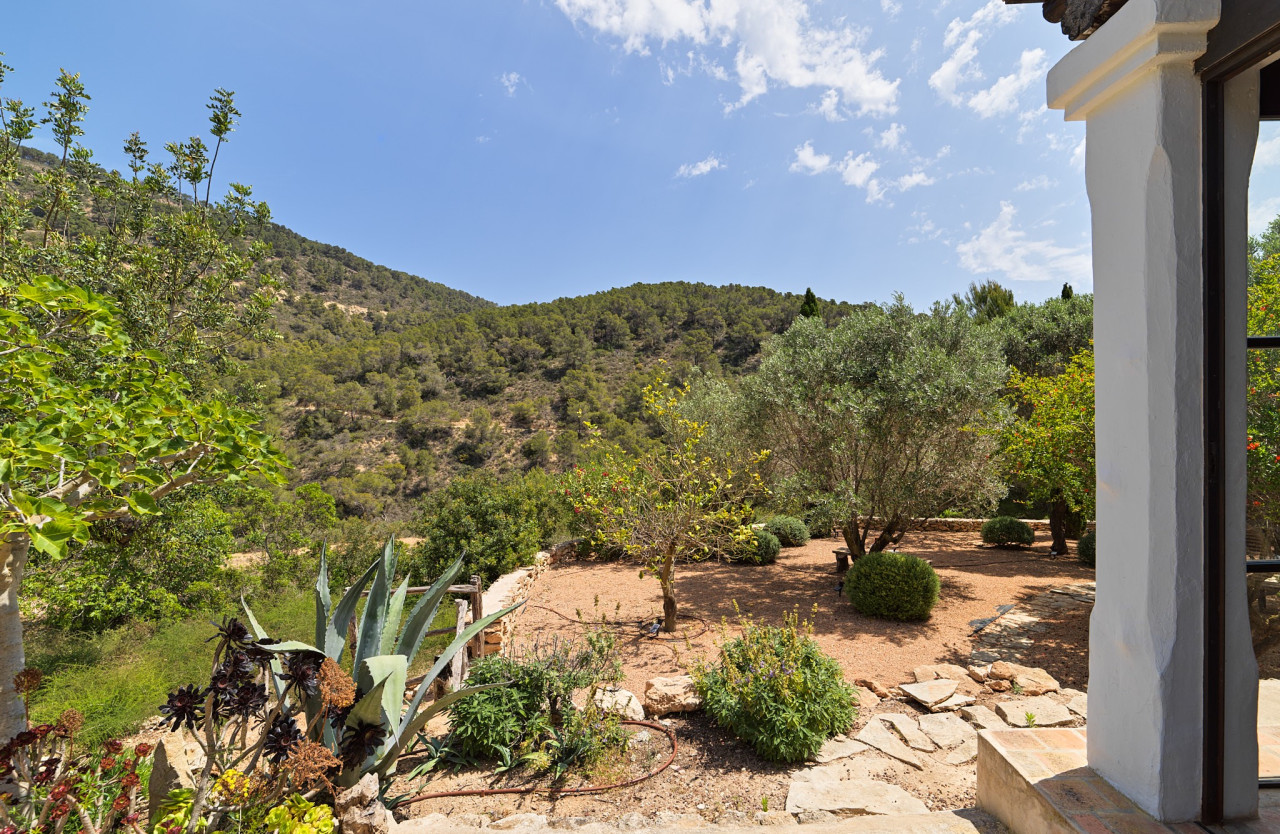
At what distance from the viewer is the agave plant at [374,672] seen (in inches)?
107

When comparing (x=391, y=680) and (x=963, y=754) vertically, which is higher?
(x=391, y=680)

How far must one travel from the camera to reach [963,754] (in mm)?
3521

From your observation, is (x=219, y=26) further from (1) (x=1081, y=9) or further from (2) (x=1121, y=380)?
(2) (x=1121, y=380)

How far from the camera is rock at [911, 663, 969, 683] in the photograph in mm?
4809

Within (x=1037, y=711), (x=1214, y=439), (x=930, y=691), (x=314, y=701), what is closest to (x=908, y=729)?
(x=930, y=691)

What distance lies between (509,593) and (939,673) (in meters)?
5.18

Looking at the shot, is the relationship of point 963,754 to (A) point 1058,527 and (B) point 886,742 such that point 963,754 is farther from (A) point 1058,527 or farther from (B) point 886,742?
(A) point 1058,527

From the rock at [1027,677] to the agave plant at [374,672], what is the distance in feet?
14.7

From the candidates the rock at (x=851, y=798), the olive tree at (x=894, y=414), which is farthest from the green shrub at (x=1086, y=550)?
the rock at (x=851, y=798)

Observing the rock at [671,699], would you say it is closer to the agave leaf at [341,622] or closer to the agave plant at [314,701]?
the agave plant at [314,701]

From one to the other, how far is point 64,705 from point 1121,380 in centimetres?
685

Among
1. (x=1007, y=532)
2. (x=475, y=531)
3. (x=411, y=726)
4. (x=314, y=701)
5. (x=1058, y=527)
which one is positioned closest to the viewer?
(x=314, y=701)

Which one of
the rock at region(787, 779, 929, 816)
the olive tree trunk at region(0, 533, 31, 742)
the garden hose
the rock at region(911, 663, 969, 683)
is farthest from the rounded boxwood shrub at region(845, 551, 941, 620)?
the olive tree trunk at region(0, 533, 31, 742)

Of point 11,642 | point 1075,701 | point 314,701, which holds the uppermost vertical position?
point 11,642
